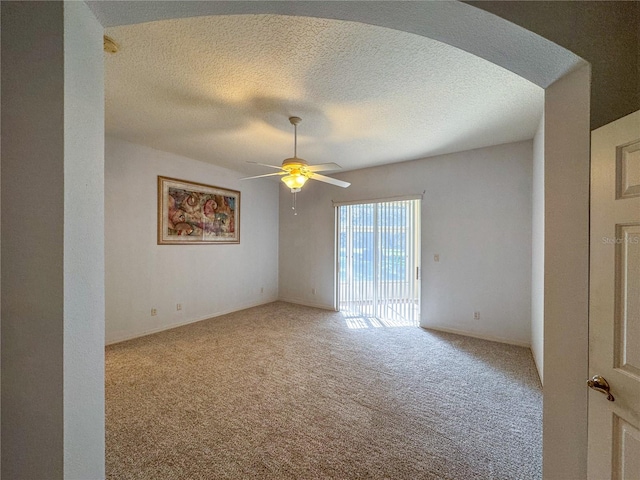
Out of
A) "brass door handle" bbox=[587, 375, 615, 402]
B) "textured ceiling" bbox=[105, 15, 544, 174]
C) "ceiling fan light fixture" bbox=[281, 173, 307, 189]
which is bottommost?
"brass door handle" bbox=[587, 375, 615, 402]

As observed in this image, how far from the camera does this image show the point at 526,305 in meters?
3.31

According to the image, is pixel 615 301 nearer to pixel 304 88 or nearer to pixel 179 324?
pixel 304 88

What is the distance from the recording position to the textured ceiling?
1.57 metres

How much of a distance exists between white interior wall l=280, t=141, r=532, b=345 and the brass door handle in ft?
9.20

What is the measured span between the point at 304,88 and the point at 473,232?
3003mm

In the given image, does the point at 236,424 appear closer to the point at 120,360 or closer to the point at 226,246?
the point at 120,360

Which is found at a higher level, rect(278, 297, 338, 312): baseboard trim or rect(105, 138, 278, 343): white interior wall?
rect(105, 138, 278, 343): white interior wall

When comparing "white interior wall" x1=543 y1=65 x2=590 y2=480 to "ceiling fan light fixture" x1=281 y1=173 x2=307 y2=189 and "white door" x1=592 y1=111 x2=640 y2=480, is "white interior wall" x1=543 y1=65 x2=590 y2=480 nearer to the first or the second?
"white door" x1=592 y1=111 x2=640 y2=480

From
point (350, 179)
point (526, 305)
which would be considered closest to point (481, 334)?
point (526, 305)

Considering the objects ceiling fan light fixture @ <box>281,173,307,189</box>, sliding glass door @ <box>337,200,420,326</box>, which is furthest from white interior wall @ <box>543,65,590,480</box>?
sliding glass door @ <box>337,200,420,326</box>

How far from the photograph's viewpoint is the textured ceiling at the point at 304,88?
1.57m

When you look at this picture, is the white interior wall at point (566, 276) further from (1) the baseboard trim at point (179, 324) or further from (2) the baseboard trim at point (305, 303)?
(1) the baseboard trim at point (179, 324)

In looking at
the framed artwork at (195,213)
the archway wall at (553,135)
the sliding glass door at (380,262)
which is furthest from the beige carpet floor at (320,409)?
the framed artwork at (195,213)

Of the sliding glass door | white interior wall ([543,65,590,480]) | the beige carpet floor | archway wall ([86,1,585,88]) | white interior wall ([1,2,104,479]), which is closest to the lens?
white interior wall ([1,2,104,479])
